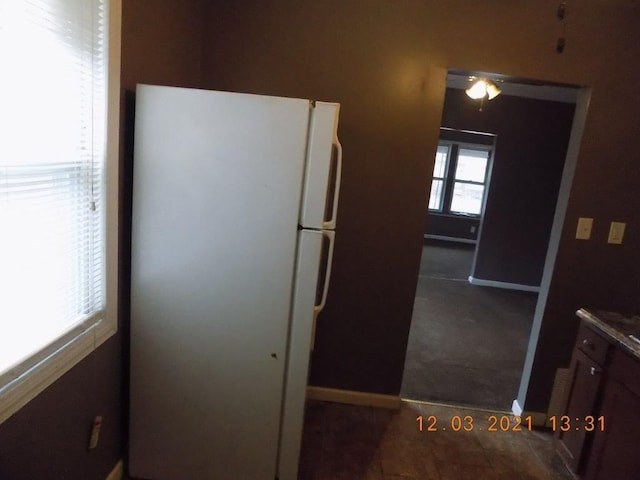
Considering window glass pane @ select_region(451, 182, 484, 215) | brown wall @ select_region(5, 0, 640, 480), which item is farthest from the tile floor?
window glass pane @ select_region(451, 182, 484, 215)

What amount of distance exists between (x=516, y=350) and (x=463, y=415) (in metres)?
1.35

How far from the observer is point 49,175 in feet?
3.88

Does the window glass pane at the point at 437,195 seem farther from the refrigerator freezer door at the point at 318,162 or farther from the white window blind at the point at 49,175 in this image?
the white window blind at the point at 49,175

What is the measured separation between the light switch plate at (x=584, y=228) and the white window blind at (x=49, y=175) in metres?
2.37

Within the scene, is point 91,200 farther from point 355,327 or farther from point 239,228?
point 355,327

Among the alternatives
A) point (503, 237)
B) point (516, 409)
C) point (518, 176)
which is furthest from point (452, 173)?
point (516, 409)

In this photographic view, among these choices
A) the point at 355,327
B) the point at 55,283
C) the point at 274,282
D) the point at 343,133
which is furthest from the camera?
the point at 355,327

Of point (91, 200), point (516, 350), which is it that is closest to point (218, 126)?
point (91, 200)

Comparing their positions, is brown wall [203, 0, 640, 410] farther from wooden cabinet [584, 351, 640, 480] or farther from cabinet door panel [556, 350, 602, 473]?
wooden cabinet [584, 351, 640, 480]

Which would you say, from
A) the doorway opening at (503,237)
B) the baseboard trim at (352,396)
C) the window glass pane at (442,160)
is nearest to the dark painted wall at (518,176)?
the doorway opening at (503,237)

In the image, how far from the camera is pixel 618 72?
2.16 metres

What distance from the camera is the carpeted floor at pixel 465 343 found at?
9.20 feet

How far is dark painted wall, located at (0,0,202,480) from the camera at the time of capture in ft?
3.91

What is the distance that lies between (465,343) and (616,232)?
1.69 meters
